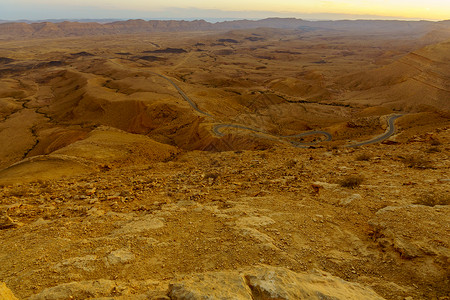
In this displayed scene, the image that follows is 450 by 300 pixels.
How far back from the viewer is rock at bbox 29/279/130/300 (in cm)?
541

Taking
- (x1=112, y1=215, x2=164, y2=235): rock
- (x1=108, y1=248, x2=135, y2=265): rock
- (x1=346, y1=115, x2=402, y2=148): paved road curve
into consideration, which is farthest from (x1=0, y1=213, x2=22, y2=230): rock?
(x1=346, y1=115, x2=402, y2=148): paved road curve

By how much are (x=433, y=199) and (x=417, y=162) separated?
244 inches

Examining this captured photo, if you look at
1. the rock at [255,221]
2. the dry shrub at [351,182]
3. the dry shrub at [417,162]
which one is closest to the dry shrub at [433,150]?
the dry shrub at [417,162]

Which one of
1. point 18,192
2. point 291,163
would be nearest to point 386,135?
point 291,163

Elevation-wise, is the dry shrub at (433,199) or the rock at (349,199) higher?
the dry shrub at (433,199)

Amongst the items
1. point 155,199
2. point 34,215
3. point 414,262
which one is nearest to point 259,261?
point 414,262

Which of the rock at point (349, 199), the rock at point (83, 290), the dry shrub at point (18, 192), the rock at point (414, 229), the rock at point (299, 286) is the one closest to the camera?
the rock at point (299, 286)

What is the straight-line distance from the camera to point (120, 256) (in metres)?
7.14

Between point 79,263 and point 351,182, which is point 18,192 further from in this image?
point 351,182

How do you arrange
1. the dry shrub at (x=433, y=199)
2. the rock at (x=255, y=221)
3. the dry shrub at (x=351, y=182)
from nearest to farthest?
the rock at (x=255, y=221) → the dry shrub at (x=433, y=199) → the dry shrub at (x=351, y=182)

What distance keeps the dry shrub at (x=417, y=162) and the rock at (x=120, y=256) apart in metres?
15.0

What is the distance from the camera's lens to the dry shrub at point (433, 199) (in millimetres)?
9297

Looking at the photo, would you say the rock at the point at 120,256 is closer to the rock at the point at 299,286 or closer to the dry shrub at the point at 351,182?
the rock at the point at 299,286

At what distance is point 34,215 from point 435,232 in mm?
14089
